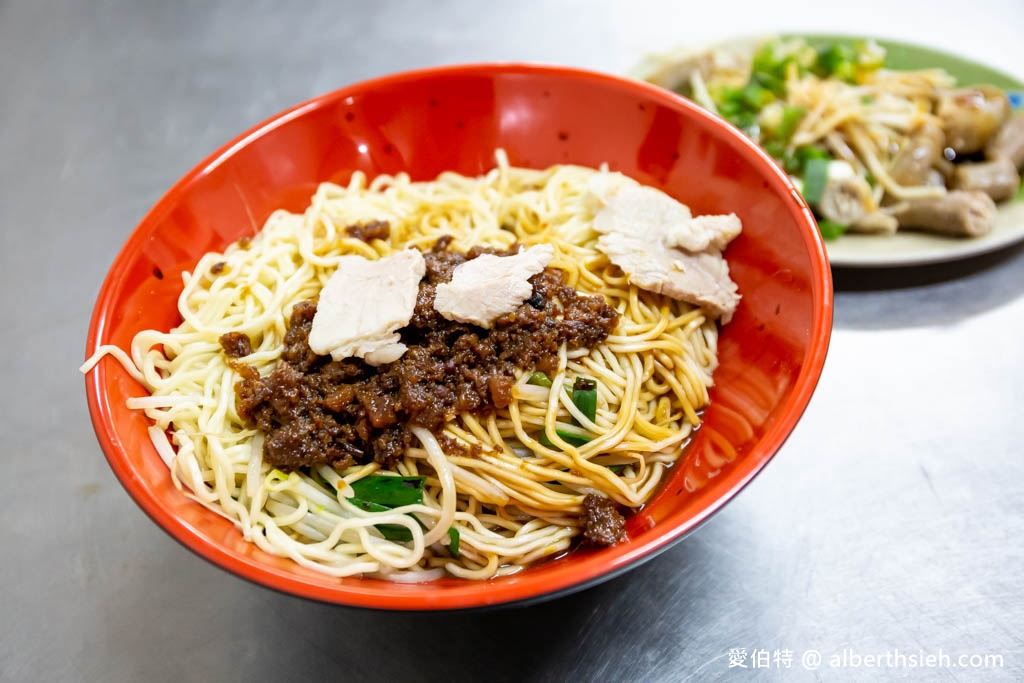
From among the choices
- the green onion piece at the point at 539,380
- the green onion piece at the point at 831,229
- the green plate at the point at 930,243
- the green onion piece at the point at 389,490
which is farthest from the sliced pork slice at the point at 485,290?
the green onion piece at the point at 831,229

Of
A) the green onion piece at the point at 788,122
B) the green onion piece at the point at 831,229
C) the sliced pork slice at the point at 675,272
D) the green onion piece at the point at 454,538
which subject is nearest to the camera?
the green onion piece at the point at 454,538

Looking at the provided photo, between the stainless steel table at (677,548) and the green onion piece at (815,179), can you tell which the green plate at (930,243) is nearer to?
the stainless steel table at (677,548)

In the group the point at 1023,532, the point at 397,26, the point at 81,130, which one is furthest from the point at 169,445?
the point at 397,26

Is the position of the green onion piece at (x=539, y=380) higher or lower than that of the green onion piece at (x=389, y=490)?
higher

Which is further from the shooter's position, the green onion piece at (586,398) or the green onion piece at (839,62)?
the green onion piece at (839,62)

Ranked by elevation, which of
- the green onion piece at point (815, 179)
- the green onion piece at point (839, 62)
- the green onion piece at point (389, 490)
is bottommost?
the green onion piece at point (389, 490)

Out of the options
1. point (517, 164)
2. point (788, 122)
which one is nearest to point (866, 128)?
point (788, 122)

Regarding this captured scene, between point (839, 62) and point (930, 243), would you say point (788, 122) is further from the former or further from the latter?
point (930, 243)
